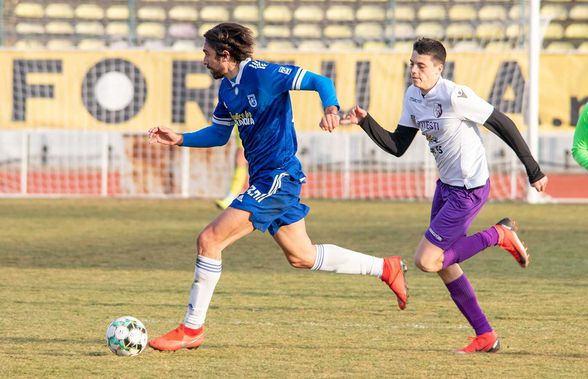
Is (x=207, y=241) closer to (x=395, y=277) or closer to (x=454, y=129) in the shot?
(x=395, y=277)

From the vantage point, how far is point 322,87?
6.76 metres

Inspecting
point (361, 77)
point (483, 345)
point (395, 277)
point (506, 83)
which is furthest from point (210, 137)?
point (506, 83)

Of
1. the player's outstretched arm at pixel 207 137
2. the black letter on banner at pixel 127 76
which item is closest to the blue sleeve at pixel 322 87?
the player's outstretched arm at pixel 207 137

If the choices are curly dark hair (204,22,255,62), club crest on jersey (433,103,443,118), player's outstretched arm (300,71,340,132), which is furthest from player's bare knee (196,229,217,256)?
club crest on jersey (433,103,443,118)

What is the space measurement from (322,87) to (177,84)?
1333 centimetres

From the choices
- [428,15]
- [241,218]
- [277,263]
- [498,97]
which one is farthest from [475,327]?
[428,15]

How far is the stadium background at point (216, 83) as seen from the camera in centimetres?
1938

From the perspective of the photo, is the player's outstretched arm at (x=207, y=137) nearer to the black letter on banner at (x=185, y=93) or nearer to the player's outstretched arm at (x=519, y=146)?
the player's outstretched arm at (x=519, y=146)

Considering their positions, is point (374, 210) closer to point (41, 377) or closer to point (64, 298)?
point (64, 298)

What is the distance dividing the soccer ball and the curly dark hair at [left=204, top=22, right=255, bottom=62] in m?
1.63

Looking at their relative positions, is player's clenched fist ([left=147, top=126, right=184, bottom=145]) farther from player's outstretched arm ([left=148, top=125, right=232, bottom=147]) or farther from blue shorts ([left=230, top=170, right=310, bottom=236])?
blue shorts ([left=230, top=170, right=310, bottom=236])

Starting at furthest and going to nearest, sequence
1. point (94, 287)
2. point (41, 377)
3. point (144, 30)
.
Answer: point (144, 30) → point (94, 287) → point (41, 377)

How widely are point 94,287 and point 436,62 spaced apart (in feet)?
13.6

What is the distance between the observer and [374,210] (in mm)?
18047
